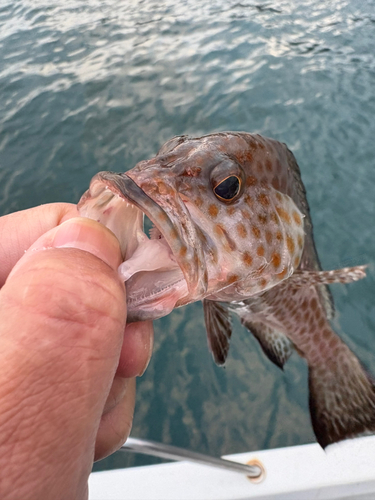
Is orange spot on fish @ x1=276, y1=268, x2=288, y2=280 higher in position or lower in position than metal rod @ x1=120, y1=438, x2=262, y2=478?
higher

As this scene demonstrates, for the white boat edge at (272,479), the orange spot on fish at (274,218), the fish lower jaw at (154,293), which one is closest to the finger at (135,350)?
the fish lower jaw at (154,293)

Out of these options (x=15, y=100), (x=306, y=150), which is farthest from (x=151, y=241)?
(x=15, y=100)

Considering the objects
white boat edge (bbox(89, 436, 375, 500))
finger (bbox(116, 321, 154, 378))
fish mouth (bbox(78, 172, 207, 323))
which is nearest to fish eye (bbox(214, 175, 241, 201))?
fish mouth (bbox(78, 172, 207, 323))

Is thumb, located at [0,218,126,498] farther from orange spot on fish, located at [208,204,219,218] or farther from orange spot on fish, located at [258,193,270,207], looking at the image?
orange spot on fish, located at [258,193,270,207]

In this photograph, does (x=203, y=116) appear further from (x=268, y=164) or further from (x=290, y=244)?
(x=290, y=244)

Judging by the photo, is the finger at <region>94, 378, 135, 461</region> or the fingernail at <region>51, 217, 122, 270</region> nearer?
the fingernail at <region>51, 217, 122, 270</region>

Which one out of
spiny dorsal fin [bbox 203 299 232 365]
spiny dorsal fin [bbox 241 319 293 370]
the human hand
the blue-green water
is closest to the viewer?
the human hand

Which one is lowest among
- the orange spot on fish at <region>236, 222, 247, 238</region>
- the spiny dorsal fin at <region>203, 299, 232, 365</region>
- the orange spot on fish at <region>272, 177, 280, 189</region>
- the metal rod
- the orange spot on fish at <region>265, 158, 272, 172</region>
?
the metal rod
